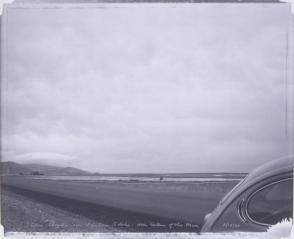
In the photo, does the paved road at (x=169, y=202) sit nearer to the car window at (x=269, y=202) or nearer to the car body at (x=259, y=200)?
the car body at (x=259, y=200)

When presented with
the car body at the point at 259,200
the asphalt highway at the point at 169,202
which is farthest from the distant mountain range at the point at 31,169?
the car body at the point at 259,200

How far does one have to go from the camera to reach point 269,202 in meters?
2.58

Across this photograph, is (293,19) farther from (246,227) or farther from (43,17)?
(43,17)

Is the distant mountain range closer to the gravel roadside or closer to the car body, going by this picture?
the gravel roadside

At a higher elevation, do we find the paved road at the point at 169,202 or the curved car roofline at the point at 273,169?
the curved car roofline at the point at 273,169

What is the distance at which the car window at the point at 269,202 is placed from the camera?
2543 mm

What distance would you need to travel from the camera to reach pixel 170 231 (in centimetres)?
332

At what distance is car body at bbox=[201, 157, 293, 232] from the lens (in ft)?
8.29

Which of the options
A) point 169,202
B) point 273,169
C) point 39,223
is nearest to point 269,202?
point 273,169

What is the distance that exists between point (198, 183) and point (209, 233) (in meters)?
0.69

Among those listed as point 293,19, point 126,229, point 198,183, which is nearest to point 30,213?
point 126,229
